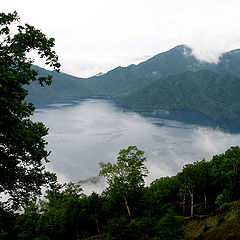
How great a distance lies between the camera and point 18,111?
10328mm

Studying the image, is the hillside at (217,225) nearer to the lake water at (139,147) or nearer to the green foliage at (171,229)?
the green foliage at (171,229)

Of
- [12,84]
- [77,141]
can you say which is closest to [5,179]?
[12,84]

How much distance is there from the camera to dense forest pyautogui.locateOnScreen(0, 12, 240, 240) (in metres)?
10.8

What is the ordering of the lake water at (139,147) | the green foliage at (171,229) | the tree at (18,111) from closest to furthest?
the tree at (18,111) → the green foliage at (171,229) → the lake water at (139,147)

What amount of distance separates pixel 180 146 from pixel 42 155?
157 meters

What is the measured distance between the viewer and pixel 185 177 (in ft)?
131

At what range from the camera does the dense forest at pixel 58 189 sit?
10.8m

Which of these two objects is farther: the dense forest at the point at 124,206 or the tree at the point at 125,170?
the tree at the point at 125,170

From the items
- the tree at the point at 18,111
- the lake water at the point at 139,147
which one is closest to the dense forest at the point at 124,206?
the tree at the point at 18,111

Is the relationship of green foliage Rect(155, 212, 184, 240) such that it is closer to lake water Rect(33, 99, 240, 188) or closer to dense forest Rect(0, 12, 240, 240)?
dense forest Rect(0, 12, 240, 240)

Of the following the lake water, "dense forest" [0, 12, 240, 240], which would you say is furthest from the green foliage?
the lake water

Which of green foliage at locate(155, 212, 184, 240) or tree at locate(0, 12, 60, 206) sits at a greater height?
tree at locate(0, 12, 60, 206)

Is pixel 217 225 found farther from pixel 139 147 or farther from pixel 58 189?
pixel 139 147

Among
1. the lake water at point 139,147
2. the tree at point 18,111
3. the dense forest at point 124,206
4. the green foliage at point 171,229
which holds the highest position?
the tree at point 18,111
